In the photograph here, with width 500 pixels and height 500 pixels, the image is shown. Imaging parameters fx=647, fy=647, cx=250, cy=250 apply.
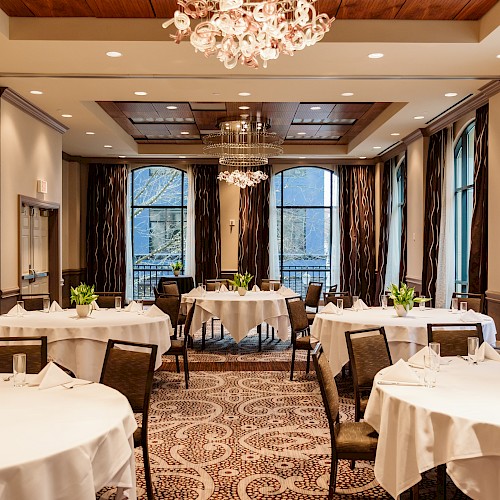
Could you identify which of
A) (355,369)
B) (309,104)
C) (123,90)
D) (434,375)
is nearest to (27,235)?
(123,90)

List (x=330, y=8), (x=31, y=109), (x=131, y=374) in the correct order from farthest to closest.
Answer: (x=31, y=109) < (x=330, y=8) < (x=131, y=374)

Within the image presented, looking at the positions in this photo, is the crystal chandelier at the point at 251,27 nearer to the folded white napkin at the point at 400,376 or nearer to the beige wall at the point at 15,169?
the folded white napkin at the point at 400,376

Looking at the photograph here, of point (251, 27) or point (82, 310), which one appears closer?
point (251, 27)

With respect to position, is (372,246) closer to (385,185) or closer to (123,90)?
(385,185)

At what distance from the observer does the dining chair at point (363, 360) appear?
179 inches

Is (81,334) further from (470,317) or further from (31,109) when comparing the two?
(31,109)

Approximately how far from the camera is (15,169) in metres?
8.92

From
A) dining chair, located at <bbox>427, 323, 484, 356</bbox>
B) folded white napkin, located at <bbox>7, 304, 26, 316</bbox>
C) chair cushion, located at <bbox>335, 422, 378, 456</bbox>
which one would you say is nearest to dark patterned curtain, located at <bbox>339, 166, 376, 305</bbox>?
folded white napkin, located at <bbox>7, 304, 26, 316</bbox>

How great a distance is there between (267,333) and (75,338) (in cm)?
499

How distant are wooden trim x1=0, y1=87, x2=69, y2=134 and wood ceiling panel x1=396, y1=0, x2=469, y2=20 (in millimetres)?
5088

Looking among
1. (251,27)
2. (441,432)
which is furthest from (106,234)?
(441,432)

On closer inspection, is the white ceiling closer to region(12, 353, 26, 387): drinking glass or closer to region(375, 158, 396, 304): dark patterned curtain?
region(12, 353, 26, 387): drinking glass

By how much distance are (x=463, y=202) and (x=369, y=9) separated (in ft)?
16.5

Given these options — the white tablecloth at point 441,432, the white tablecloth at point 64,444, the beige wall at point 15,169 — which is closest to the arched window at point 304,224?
the beige wall at point 15,169
